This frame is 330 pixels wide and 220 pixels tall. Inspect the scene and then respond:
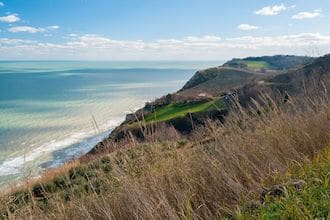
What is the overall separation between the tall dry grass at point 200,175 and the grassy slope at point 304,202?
26cm

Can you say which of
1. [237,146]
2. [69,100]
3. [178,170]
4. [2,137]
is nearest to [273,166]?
[237,146]

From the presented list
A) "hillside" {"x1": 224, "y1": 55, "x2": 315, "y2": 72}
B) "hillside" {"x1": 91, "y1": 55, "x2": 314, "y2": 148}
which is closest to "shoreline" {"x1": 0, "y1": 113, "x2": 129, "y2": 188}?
"hillside" {"x1": 91, "y1": 55, "x2": 314, "y2": 148}

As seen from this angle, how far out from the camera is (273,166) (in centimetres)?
398

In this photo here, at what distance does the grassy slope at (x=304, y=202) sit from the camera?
2717 mm

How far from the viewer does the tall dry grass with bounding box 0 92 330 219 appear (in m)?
3.38

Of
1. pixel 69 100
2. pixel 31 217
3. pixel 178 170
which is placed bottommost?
pixel 69 100

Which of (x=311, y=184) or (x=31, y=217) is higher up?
(x=311, y=184)

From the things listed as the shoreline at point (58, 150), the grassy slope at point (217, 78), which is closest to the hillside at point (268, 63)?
the grassy slope at point (217, 78)

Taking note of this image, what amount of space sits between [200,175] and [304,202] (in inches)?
45.3

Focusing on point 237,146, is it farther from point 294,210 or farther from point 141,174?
point 294,210

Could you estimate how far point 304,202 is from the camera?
292 centimetres

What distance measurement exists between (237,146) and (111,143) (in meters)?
1.93

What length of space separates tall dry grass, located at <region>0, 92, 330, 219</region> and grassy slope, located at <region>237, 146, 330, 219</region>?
0.26m

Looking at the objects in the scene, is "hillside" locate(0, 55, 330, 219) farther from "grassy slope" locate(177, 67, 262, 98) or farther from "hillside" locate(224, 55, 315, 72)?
"hillside" locate(224, 55, 315, 72)
